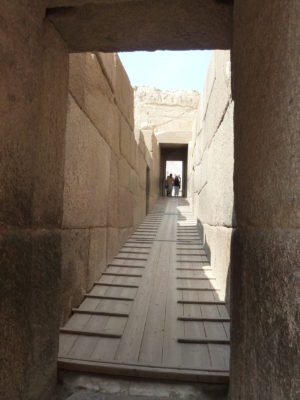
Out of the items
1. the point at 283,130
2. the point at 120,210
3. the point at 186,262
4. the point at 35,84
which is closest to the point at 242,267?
the point at 283,130

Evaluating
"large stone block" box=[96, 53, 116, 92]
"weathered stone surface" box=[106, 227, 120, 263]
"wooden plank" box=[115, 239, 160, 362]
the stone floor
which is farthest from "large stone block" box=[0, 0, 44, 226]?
"weathered stone surface" box=[106, 227, 120, 263]

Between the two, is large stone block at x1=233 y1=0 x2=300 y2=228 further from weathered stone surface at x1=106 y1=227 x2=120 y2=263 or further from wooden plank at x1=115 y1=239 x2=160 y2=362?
weathered stone surface at x1=106 y1=227 x2=120 y2=263

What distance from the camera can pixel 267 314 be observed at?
1.12 m

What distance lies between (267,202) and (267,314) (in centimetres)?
37

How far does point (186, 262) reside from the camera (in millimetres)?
4691

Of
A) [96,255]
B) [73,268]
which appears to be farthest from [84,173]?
[96,255]

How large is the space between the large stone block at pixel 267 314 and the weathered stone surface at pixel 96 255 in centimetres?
215

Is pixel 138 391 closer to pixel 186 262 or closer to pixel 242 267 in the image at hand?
pixel 242 267

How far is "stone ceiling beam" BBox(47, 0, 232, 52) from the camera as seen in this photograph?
5.85 ft

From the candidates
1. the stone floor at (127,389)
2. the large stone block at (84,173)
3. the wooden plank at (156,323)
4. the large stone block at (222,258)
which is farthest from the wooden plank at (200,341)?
the large stone block at (84,173)

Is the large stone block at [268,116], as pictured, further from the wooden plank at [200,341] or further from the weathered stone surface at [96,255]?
the weathered stone surface at [96,255]

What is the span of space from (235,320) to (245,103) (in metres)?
1.01

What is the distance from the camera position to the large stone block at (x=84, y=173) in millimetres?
2750

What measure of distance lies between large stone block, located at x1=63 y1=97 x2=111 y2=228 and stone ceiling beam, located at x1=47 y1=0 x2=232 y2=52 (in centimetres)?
78
